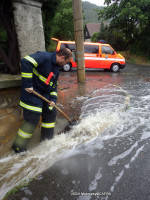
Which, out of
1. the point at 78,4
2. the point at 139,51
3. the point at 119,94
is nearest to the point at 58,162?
the point at 119,94

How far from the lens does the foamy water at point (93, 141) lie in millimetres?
A: 2283

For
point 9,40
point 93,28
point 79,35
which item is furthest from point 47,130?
point 93,28

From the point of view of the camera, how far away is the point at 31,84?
240 cm

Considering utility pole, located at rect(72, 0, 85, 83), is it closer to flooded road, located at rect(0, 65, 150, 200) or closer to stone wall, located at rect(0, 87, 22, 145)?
flooded road, located at rect(0, 65, 150, 200)

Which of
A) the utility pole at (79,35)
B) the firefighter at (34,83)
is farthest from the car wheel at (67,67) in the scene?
the firefighter at (34,83)

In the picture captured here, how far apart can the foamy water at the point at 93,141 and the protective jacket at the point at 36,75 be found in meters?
0.80

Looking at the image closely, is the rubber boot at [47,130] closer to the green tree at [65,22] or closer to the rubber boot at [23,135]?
the rubber boot at [23,135]

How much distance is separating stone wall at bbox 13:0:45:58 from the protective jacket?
1190mm

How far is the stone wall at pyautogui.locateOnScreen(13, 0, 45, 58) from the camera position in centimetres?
321

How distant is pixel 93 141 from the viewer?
10.1 ft

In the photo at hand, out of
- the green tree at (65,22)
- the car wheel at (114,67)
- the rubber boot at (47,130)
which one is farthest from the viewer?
the green tree at (65,22)

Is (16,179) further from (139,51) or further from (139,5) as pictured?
(139,51)

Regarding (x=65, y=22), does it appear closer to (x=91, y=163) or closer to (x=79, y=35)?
(x=79, y=35)

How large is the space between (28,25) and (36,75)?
146cm
